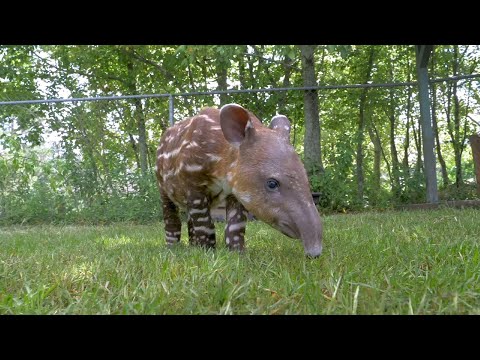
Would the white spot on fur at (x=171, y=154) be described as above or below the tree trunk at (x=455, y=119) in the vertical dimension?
below

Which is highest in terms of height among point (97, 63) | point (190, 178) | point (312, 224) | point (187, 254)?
point (97, 63)

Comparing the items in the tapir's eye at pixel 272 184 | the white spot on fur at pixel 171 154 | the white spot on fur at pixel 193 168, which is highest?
the white spot on fur at pixel 171 154

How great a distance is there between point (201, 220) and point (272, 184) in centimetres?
93

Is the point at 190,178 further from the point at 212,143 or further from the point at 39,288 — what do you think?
the point at 39,288

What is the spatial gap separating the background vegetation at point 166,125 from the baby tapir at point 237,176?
12.7 feet

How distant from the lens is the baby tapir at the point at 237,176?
289cm

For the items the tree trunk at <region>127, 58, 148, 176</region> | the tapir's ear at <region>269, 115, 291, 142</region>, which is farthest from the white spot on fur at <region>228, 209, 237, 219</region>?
the tree trunk at <region>127, 58, 148, 176</region>

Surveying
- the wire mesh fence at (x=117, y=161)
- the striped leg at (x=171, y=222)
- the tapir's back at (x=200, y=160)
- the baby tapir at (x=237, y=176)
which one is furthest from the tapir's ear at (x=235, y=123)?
the wire mesh fence at (x=117, y=161)

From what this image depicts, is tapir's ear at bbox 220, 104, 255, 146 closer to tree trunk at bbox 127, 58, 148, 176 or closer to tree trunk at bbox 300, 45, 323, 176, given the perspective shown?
tree trunk at bbox 300, 45, 323, 176

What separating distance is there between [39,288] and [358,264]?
1.74 m

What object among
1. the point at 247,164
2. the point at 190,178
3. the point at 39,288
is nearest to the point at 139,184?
the point at 190,178

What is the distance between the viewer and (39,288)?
79.7 inches

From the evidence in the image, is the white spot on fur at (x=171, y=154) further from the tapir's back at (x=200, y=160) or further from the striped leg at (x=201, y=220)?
the striped leg at (x=201, y=220)

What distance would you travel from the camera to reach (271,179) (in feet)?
9.84
